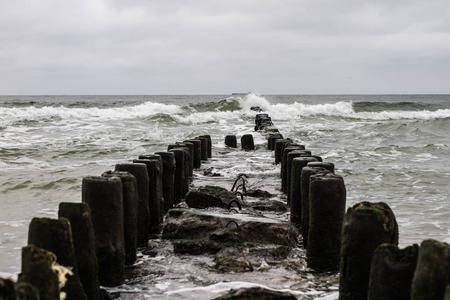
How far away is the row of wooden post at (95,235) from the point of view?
94.2 inches

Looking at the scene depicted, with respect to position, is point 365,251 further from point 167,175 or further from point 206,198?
point 167,175

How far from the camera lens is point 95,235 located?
3.83 metres

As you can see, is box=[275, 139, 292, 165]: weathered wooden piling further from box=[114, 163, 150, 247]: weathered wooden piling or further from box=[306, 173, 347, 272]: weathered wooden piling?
box=[306, 173, 347, 272]: weathered wooden piling

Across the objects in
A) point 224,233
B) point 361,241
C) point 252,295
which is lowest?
point 224,233

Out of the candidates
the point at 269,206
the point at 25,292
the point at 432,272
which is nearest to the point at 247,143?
the point at 269,206

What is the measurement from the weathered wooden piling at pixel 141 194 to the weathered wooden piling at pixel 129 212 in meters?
0.48

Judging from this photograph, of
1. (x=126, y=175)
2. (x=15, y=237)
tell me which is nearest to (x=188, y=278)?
(x=126, y=175)

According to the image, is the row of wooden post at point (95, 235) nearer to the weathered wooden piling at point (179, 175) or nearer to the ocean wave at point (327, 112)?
the weathered wooden piling at point (179, 175)

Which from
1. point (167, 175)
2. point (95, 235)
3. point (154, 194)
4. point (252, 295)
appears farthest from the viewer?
point (167, 175)

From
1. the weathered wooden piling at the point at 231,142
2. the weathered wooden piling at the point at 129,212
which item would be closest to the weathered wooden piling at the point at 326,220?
the weathered wooden piling at the point at 129,212

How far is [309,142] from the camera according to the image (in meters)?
19.3

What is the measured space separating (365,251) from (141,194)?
8.34 feet

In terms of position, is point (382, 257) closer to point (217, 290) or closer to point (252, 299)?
point (252, 299)

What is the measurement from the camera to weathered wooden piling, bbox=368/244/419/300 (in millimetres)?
2701
